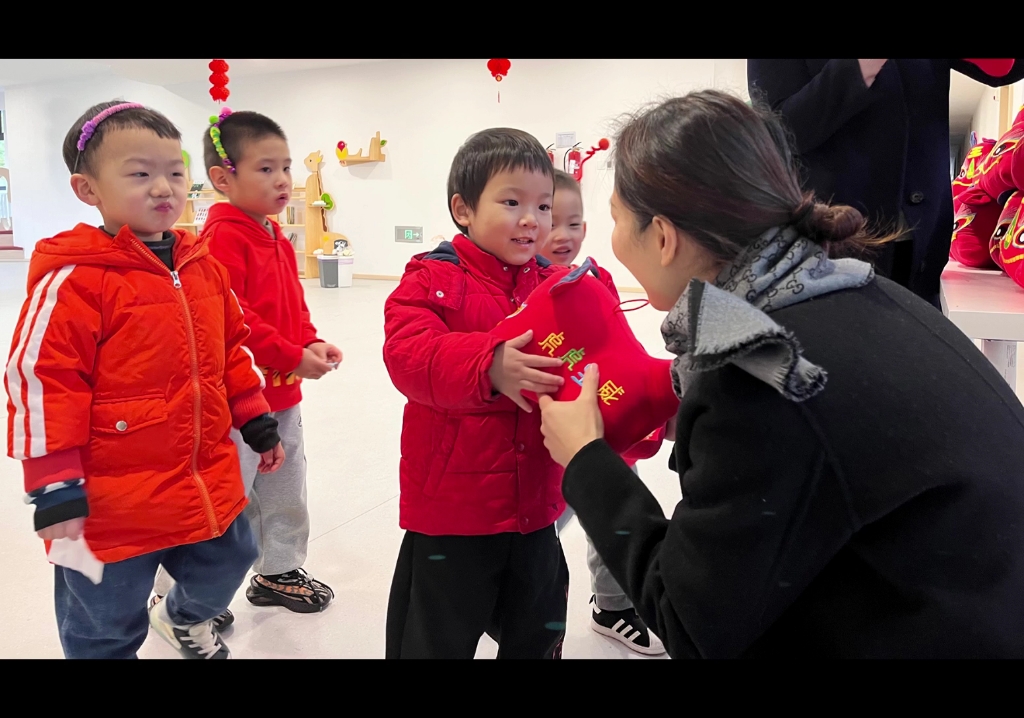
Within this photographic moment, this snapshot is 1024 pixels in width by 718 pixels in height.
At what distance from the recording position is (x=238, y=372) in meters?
0.80

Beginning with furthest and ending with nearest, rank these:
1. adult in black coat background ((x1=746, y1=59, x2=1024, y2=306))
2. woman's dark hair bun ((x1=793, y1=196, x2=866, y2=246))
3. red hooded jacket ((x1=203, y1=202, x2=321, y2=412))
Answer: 1. red hooded jacket ((x1=203, y1=202, x2=321, y2=412))
2. woman's dark hair bun ((x1=793, y1=196, x2=866, y2=246))
3. adult in black coat background ((x1=746, y1=59, x2=1024, y2=306))

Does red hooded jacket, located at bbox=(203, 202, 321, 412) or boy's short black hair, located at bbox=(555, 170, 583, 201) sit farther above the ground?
boy's short black hair, located at bbox=(555, 170, 583, 201)

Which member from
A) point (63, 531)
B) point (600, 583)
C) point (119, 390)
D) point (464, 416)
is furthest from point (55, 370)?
point (600, 583)

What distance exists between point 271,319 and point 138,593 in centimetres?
38

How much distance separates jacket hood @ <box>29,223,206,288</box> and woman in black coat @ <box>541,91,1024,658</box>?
39cm

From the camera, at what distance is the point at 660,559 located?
0.59 metres

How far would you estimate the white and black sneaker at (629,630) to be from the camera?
0.63m

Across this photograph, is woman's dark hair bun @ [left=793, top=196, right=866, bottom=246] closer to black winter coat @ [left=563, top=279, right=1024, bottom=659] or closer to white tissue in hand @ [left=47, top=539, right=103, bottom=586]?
black winter coat @ [left=563, top=279, right=1024, bottom=659]

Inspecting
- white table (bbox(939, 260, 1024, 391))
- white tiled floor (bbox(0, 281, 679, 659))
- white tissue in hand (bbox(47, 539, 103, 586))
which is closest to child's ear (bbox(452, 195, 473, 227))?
white tiled floor (bbox(0, 281, 679, 659))

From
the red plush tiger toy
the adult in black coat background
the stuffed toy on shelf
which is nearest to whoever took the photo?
the adult in black coat background

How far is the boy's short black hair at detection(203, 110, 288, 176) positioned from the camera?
1.93 ft

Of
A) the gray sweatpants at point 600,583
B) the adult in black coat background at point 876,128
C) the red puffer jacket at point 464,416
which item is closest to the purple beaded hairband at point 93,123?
the red puffer jacket at point 464,416

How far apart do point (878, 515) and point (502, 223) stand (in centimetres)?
43

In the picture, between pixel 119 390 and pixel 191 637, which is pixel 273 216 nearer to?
pixel 119 390
